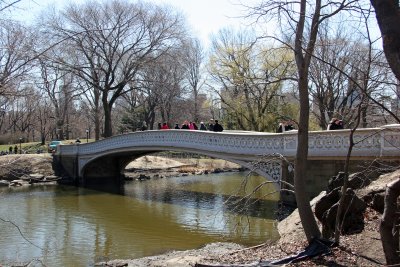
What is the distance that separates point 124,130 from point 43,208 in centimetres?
2887

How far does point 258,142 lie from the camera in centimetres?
1675

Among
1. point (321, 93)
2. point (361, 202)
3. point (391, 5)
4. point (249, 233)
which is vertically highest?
point (321, 93)

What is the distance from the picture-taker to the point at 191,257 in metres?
9.83

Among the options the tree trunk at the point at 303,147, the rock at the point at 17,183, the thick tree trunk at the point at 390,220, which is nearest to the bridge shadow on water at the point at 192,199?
the rock at the point at 17,183

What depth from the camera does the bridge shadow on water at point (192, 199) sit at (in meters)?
17.1

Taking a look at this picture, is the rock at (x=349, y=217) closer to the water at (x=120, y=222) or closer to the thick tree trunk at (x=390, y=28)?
the water at (x=120, y=222)

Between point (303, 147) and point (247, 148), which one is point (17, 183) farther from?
point (303, 147)

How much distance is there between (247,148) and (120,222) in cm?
525

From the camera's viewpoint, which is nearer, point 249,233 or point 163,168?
point 249,233

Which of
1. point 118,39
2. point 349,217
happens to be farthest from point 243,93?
point 349,217

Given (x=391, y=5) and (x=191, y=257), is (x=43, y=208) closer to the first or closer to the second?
(x=191, y=257)

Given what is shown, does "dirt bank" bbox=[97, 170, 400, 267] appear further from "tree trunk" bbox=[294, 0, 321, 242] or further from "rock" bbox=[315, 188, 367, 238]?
"tree trunk" bbox=[294, 0, 321, 242]

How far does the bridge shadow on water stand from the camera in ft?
56.0

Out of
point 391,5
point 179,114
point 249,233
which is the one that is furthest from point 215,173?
point 391,5
